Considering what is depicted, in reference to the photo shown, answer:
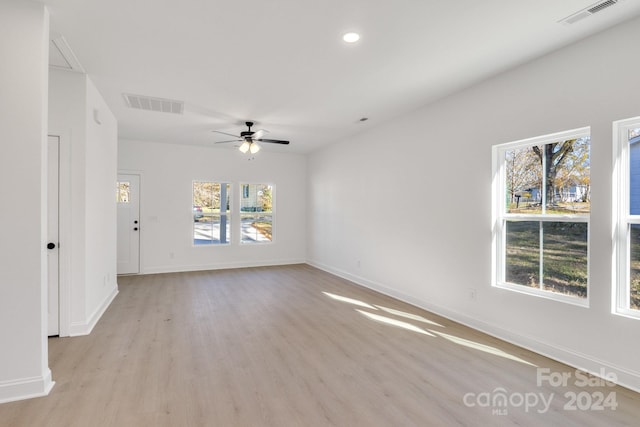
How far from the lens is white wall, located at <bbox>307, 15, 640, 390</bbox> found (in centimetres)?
258

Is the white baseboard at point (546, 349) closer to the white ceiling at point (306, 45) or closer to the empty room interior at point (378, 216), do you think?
the empty room interior at point (378, 216)

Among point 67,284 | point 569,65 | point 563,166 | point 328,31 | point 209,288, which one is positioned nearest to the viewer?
point 328,31

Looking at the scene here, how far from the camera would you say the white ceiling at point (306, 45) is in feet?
7.72

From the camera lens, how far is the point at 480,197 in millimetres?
3676

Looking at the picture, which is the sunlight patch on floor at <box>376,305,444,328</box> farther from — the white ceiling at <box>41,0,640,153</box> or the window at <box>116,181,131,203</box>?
the window at <box>116,181,131,203</box>

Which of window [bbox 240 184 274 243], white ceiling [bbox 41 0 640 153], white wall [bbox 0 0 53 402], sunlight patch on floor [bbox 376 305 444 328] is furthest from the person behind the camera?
window [bbox 240 184 274 243]

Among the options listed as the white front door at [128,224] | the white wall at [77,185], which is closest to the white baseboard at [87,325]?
the white wall at [77,185]

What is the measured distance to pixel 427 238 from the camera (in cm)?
441

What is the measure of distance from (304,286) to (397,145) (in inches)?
113

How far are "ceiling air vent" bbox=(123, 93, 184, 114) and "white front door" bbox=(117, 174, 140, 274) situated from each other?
2.69m

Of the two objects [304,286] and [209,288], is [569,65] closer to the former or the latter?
[304,286]

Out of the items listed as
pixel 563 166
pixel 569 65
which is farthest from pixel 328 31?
pixel 563 166

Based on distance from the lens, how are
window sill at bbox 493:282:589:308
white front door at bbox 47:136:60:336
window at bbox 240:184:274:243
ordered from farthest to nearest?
window at bbox 240:184:274:243, white front door at bbox 47:136:60:336, window sill at bbox 493:282:589:308

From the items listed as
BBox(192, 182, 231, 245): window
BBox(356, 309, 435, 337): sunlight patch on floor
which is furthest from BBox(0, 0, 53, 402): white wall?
BBox(192, 182, 231, 245): window
